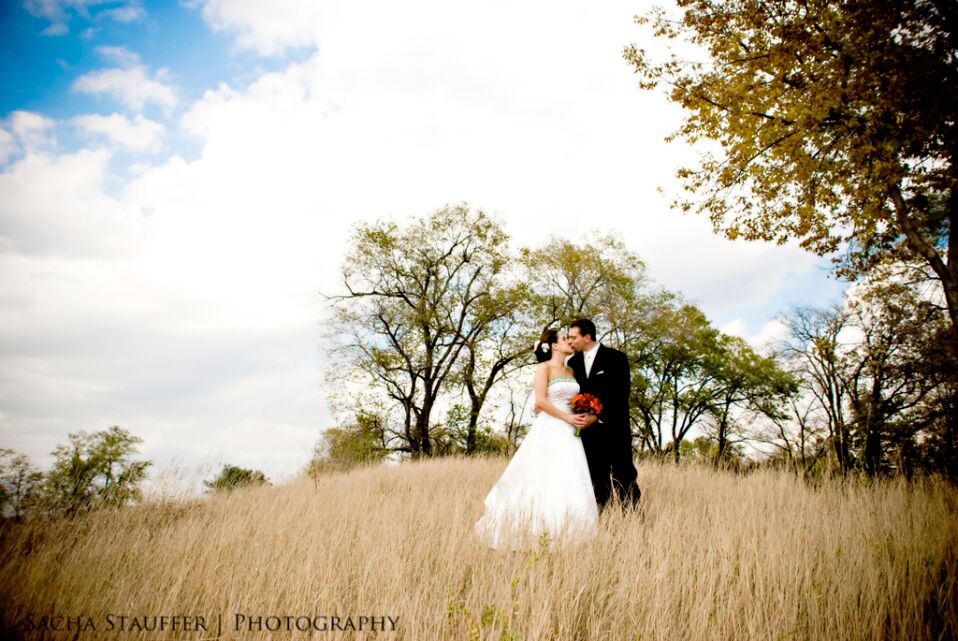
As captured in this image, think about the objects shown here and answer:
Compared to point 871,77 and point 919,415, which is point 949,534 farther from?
point 919,415

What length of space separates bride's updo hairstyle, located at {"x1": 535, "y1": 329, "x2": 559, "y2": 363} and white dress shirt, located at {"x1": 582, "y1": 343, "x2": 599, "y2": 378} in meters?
0.42

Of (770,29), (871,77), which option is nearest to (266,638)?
(871,77)

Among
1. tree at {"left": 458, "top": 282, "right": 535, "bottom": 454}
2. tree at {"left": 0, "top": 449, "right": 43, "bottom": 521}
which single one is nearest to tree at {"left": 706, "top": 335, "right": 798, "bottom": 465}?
tree at {"left": 458, "top": 282, "right": 535, "bottom": 454}

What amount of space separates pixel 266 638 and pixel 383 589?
33.8 inches

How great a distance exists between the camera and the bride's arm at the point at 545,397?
531cm

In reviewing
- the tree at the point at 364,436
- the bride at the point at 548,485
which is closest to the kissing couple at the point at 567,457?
the bride at the point at 548,485

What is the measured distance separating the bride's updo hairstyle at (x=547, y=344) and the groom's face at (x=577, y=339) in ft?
0.69

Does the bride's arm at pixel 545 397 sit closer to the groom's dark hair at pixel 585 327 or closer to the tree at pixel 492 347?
the groom's dark hair at pixel 585 327

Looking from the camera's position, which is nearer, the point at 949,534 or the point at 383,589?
the point at 383,589

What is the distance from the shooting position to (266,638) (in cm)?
296

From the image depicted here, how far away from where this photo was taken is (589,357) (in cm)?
587

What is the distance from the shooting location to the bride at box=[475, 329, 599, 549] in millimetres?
4500

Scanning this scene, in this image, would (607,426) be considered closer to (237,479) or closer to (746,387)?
(237,479)

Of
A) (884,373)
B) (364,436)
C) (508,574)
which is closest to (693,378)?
(884,373)
